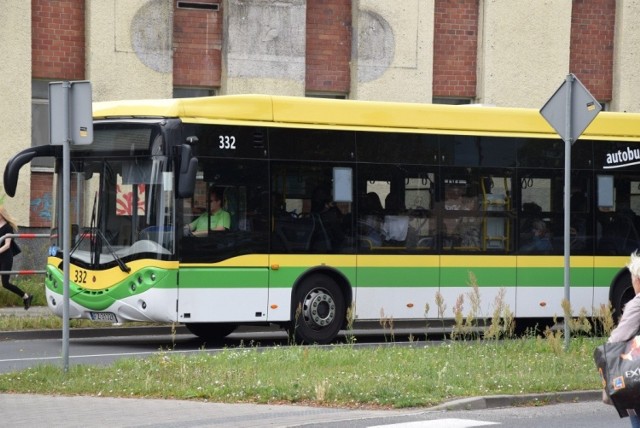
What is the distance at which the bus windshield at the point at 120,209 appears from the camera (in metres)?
17.9

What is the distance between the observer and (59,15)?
27.2 meters

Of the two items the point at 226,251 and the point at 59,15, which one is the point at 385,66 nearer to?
the point at 59,15

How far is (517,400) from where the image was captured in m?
13.2

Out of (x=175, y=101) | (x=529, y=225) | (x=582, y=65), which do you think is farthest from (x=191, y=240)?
(x=582, y=65)

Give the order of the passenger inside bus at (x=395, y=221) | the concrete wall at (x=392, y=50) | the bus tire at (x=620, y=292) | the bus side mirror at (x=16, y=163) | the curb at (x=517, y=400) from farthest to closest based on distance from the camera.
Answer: the concrete wall at (x=392, y=50) < the bus tire at (x=620, y=292) < the passenger inside bus at (x=395, y=221) < the bus side mirror at (x=16, y=163) < the curb at (x=517, y=400)

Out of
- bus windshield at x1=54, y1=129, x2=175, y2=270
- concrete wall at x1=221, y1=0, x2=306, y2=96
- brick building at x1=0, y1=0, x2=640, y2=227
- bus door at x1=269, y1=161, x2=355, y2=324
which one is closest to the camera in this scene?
bus windshield at x1=54, y1=129, x2=175, y2=270

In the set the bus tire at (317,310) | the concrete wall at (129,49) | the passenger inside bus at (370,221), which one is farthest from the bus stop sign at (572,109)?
the concrete wall at (129,49)

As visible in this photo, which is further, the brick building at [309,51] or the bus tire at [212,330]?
the brick building at [309,51]

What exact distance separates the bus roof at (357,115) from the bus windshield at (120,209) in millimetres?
572

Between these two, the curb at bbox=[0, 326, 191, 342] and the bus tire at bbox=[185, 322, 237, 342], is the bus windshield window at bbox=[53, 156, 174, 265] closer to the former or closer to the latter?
the curb at bbox=[0, 326, 191, 342]

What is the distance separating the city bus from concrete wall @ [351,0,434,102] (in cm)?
897

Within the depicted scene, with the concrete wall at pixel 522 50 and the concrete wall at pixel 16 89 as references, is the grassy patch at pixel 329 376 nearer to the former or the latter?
the concrete wall at pixel 16 89

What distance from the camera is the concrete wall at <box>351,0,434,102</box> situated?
29.8 meters

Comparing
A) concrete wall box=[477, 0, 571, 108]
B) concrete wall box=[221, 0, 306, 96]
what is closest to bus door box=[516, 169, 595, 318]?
concrete wall box=[221, 0, 306, 96]
